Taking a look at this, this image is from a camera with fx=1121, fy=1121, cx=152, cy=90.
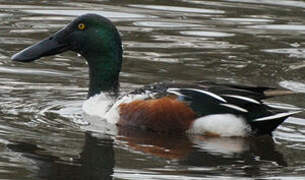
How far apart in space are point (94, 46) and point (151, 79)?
1.36 meters

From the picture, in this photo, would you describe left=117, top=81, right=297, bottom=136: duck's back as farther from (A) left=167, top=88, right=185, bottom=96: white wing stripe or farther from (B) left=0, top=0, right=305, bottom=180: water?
(B) left=0, top=0, right=305, bottom=180: water

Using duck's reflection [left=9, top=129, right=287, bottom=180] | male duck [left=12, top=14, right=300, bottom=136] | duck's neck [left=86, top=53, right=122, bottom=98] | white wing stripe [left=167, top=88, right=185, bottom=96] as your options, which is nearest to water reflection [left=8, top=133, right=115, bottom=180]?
duck's reflection [left=9, top=129, right=287, bottom=180]

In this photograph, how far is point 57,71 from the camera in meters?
12.4

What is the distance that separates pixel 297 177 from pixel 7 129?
274 centimetres

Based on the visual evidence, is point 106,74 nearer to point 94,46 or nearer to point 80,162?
point 94,46

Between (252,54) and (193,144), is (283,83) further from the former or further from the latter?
(193,144)

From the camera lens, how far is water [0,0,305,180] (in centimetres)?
889

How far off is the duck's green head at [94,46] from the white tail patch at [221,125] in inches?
49.3

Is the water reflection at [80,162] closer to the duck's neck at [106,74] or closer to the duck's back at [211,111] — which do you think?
the duck's back at [211,111]

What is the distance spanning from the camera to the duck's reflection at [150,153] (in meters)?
8.72

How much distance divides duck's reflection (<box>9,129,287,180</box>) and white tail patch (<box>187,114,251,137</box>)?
63 millimetres

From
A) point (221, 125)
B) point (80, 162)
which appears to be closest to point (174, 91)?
point (221, 125)

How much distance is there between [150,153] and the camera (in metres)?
9.30

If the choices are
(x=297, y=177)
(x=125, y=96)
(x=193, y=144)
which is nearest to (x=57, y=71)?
(x=125, y=96)
